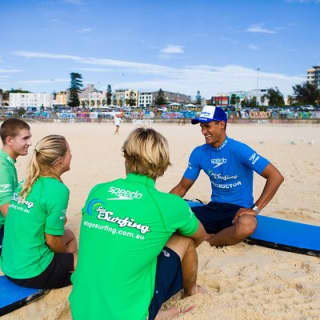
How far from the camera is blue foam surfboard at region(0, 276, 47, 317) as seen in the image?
7.63 ft

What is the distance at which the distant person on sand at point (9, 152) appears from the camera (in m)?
2.75

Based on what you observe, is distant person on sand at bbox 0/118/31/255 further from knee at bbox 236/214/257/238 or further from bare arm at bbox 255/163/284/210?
bare arm at bbox 255/163/284/210

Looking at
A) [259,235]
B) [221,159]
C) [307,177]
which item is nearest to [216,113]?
[221,159]

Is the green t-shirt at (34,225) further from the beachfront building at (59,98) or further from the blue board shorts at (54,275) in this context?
the beachfront building at (59,98)

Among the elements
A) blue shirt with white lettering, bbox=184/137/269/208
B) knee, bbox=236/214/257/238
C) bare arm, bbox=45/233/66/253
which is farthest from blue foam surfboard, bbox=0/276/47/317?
blue shirt with white lettering, bbox=184/137/269/208

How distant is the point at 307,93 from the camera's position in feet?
233

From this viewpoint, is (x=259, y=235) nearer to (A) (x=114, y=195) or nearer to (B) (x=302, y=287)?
(B) (x=302, y=287)

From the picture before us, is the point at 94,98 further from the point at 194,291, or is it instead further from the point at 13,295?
the point at 194,291

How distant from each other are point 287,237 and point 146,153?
2.23 m

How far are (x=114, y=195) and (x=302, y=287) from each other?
1.74 m

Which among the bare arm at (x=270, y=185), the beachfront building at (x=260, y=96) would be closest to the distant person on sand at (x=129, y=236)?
the bare arm at (x=270, y=185)

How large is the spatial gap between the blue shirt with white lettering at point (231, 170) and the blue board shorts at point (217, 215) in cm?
6

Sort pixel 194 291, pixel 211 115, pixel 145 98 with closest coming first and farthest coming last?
pixel 194 291 < pixel 211 115 < pixel 145 98

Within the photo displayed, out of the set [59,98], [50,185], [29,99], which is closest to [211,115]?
[50,185]
